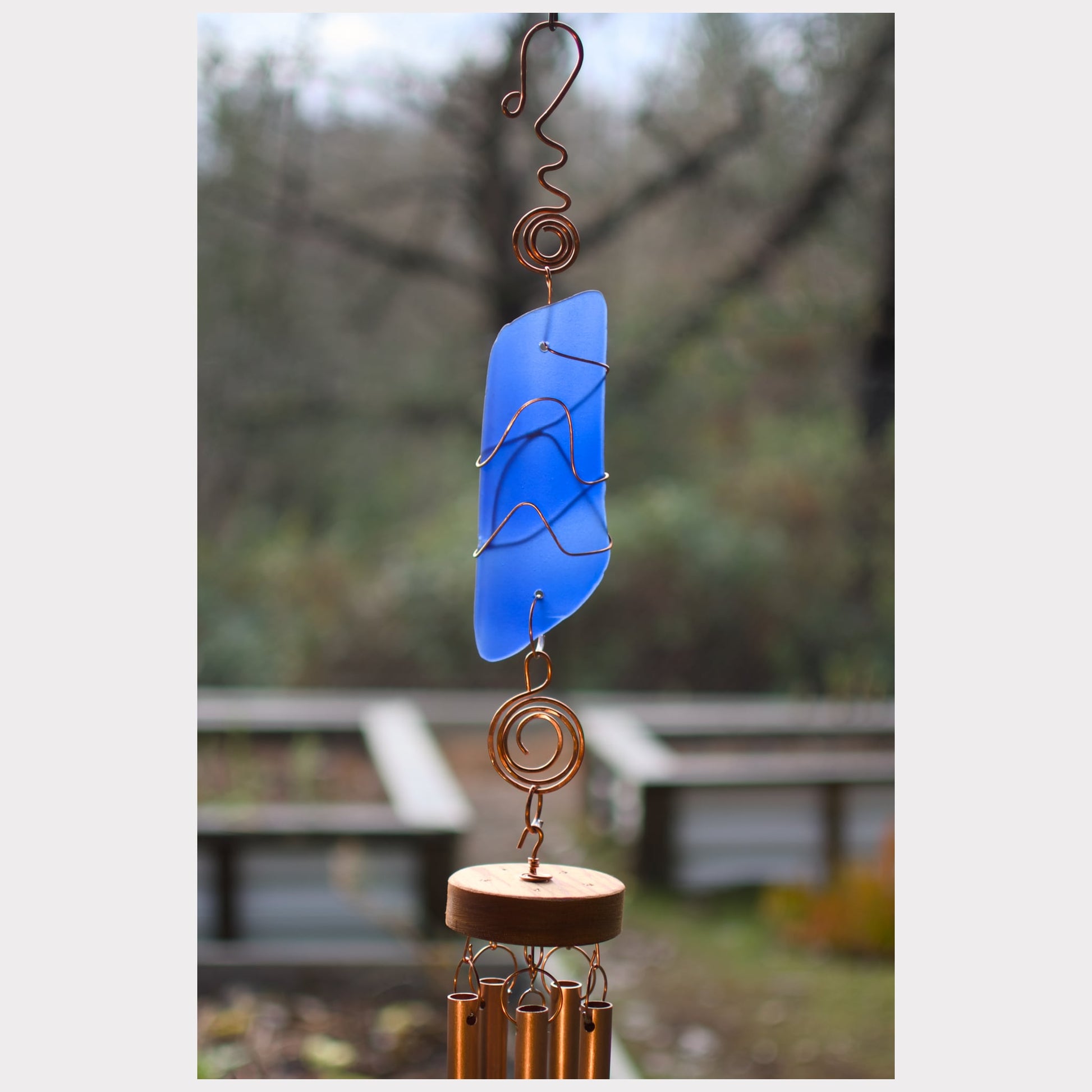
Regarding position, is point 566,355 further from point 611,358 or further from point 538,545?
point 611,358

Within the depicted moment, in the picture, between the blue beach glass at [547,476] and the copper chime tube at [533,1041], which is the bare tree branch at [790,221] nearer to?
the blue beach glass at [547,476]

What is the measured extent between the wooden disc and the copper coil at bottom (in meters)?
0.12

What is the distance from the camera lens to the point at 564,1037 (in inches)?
53.1

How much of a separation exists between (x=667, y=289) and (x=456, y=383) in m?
1.80

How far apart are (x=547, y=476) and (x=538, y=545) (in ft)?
0.29

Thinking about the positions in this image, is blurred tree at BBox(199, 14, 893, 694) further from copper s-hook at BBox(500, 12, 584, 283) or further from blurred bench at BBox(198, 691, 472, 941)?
copper s-hook at BBox(500, 12, 584, 283)

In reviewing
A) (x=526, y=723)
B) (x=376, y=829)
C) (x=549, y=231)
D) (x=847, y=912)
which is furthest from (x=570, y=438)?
(x=847, y=912)

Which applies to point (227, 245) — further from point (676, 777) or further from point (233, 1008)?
point (233, 1008)

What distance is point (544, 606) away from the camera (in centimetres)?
144


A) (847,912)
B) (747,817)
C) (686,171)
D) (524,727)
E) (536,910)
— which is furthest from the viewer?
(686,171)

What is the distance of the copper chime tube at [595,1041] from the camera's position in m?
1.36

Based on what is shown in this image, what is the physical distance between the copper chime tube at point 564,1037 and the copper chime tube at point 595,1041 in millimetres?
11

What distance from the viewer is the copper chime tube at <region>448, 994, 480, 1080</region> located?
1362 millimetres

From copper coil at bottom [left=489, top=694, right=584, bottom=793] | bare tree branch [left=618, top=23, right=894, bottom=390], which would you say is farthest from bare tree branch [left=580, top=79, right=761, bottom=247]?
copper coil at bottom [left=489, top=694, right=584, bottom=793]
